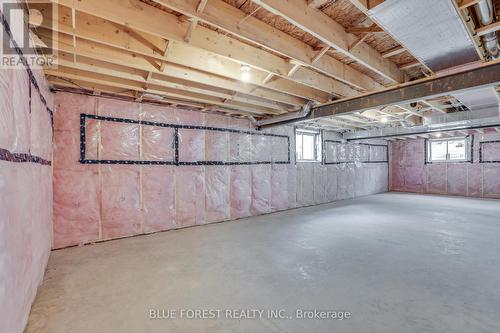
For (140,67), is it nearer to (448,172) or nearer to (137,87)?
(137,87)

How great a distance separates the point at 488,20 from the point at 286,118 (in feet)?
10.2

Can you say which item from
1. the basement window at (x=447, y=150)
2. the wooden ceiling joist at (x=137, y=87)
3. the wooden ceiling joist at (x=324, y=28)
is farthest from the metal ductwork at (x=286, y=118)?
the basement window at (x=447, y=150)

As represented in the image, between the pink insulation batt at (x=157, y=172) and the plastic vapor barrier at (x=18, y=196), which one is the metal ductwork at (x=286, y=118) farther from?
the plastic vapor barrier at (x=18, y=196)

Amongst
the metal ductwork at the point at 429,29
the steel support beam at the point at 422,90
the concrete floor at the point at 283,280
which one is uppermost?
the metal ductwork at the point at 429,29

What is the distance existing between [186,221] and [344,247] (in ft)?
9.28

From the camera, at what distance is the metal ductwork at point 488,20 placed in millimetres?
1799

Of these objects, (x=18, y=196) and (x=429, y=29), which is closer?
(x=18, y=196)

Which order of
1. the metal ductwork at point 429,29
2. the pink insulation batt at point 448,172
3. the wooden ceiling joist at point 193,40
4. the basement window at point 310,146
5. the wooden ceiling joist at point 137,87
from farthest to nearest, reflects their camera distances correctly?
the pink insulation batt at point 448,172, the basement window at point 310,146, the wooden ceiling joist at point 137,87, the wooden ceiling joist at point 193,40, the metal ductwork at point 429,29

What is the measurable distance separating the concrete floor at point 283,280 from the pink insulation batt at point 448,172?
5.49 m

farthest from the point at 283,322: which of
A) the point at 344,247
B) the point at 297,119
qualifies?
the point at 297,119

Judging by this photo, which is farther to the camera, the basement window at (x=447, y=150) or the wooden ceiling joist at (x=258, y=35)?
the basement window at (x=447, y=150)

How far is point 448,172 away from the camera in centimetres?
896

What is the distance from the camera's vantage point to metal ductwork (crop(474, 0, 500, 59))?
1.80 meters

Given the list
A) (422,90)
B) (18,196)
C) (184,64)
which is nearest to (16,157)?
(18,196)
